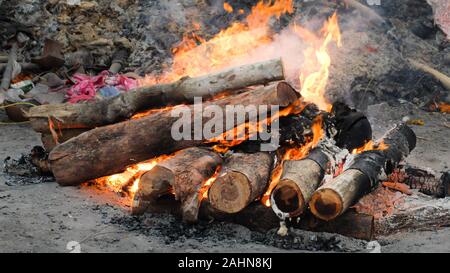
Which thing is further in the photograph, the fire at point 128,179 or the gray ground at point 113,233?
the fire at point 128,179

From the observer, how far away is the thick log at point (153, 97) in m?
5.25

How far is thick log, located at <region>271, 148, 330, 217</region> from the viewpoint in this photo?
4262 millimetres

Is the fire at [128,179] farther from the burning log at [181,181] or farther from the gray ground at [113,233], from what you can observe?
the burning log at [181,181]

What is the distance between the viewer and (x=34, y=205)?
488 centimetres

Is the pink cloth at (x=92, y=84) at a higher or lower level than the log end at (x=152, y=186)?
higher

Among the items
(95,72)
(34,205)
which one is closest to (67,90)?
(95,72)

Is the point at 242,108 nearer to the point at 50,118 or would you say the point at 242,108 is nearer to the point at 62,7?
the point at 50,118

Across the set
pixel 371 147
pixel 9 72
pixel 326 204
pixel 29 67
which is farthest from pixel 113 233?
pixel 29 67

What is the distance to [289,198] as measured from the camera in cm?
430

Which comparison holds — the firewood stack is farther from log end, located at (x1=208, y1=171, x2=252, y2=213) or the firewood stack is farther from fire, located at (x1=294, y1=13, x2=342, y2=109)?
fire, located at (x1=294, y1=13, x2=342, y2=109)

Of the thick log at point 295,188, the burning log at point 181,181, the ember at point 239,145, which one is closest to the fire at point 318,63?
the ember at point 239,145

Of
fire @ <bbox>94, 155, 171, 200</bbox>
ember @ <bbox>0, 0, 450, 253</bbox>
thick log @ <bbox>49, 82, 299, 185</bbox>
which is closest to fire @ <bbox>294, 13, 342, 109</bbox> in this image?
ember @ <bbox>0, 0, 450, 253</bbox>

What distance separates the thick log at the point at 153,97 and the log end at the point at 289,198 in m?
1.36

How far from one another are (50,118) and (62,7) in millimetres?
5388
